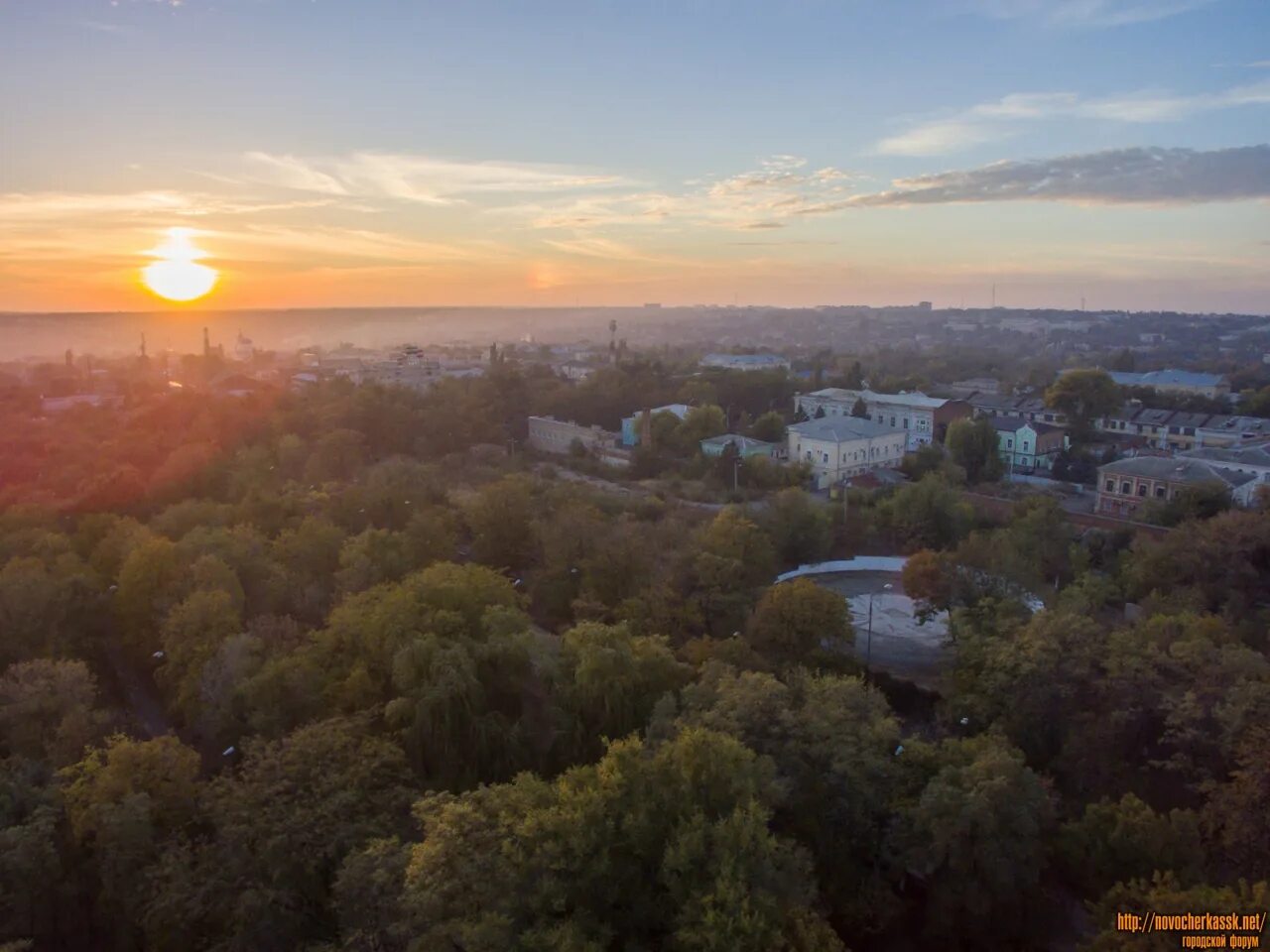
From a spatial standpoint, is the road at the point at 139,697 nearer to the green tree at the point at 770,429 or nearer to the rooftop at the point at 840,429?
the rooftop at the point at 840,429

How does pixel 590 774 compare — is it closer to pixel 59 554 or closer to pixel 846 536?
pixel 59 554

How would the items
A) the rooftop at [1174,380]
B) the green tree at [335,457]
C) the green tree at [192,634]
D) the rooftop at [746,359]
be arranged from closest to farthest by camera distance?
Answer: 1. the green tree at [192,634]
2. the green tree at [335,457]
3. the rooftop at [1174,380]
4. the rooftop at [746,359]

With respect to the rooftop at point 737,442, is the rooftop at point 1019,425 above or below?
above

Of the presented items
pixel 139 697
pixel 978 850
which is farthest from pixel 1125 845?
pixel 139 697

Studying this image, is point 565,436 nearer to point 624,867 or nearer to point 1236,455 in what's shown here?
point 1236,455

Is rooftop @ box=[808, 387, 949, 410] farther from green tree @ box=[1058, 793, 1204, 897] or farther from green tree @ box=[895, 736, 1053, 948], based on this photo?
green tree @ box=[895, 736, 1053, 948]

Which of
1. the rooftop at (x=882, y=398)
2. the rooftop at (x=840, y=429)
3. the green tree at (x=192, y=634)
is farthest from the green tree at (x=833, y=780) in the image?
the rooftop at (x=882, y=398)

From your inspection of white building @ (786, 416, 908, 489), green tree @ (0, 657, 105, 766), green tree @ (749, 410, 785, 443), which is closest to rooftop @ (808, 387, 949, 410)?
white building @ (786, 416, 908, 489)

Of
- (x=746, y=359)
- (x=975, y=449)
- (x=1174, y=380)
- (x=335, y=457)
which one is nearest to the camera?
(x=335, y=457)
